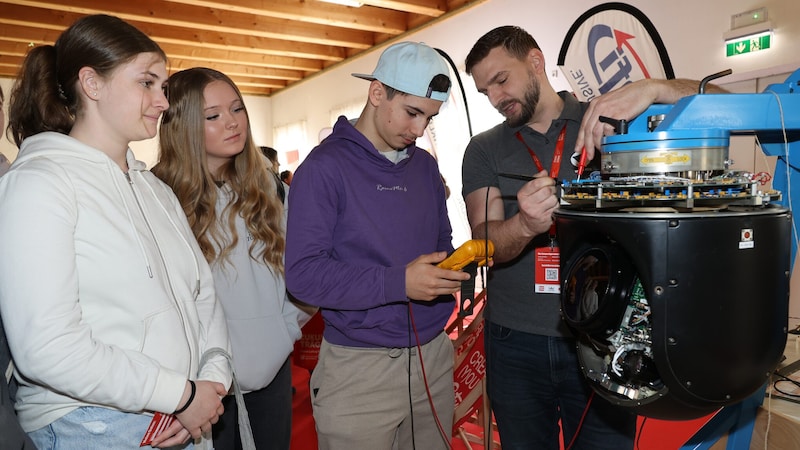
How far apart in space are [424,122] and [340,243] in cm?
45

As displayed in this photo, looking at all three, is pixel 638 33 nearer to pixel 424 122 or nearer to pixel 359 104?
pixel 424 122

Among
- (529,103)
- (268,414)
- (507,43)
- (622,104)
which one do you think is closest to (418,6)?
(507,43)

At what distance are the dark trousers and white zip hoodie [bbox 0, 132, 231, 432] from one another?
A: 1.65ft

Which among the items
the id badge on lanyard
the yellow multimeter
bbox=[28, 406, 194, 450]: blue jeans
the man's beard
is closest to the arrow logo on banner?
the man's beard

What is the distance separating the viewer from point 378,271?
4.82ft

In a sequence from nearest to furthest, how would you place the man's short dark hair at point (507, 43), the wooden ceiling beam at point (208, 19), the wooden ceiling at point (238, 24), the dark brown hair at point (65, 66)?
the dark brown hair at point (65, 66) → the man's short dark hair at point (507, 43) → the wooden ceiling beam at point (208, 19) → the wooden ceiling at point (238, 24)

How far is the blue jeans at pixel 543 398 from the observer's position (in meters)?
1.56

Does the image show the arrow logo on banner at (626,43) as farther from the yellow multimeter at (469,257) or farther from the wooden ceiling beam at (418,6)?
the yellow multimeter at (469,257)

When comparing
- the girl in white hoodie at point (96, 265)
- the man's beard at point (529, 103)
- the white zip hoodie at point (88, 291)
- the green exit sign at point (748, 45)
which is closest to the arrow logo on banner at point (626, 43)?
the green exit sign at point (748, 45)

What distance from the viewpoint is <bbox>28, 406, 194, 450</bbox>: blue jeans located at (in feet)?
3.72

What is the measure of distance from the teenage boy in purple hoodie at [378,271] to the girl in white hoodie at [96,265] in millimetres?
324

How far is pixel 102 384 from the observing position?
109cm

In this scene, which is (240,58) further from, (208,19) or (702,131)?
(702,131)

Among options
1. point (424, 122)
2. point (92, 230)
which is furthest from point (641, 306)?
point (92, 230)
